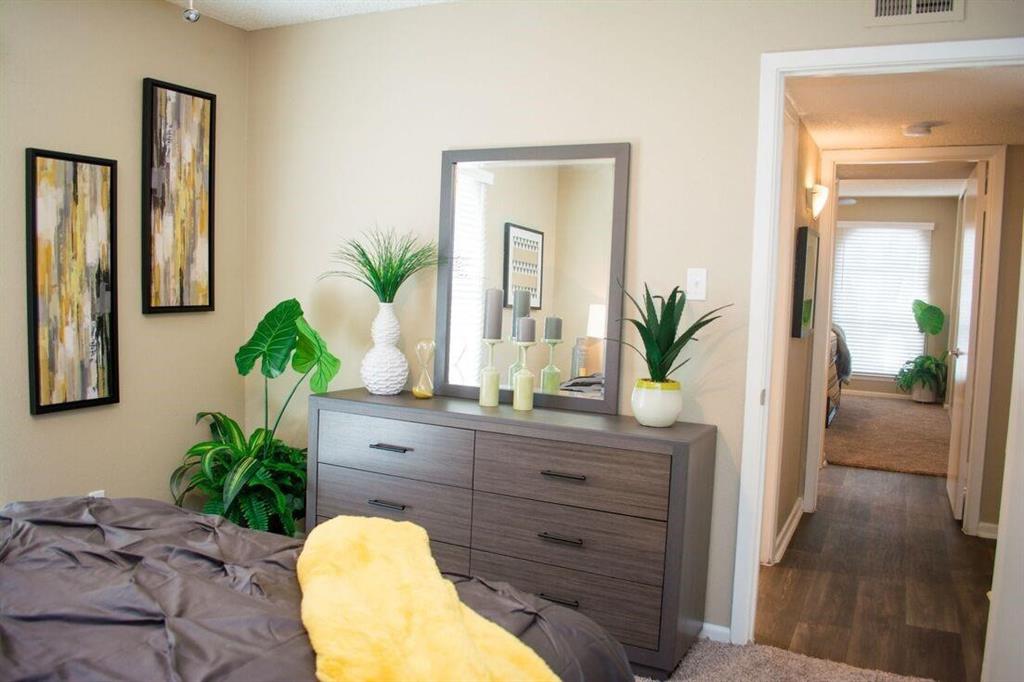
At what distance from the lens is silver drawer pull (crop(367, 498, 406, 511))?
3.19 metres

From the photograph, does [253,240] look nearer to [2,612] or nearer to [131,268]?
[131,268]

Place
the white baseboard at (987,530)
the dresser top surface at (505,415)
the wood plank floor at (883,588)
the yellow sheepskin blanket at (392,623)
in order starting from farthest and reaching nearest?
the white baseboard at (987,530) < the wood plank floor at (883,588) < the dresser top surface at (505,415) < the yellow sheepskin blanket at (392,623)

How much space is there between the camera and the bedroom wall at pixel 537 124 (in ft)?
9.84

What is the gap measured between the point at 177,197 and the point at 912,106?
3292 millimetres

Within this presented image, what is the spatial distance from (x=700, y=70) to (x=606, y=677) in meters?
2.18

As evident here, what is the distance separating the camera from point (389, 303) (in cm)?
352

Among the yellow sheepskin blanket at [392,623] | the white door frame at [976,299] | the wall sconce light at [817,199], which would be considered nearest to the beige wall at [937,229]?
the white door frame at [976,299]

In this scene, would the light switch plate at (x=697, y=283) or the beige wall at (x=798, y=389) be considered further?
the beige wall at (x=798, y=389)

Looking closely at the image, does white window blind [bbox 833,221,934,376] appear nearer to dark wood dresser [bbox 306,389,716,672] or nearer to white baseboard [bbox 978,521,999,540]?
→ white baseboard [bbox 978,521,999,540]

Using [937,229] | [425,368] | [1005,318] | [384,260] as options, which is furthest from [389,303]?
[937,229]

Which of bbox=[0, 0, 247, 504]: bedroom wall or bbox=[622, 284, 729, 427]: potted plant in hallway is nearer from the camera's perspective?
bbox=[622, 284, 729, 427]: potted plant in hallway

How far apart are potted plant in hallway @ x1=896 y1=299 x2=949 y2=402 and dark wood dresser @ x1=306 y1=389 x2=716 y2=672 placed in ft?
23.8

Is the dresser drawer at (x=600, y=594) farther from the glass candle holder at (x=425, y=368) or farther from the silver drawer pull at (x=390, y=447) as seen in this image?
the glass candle holder at (x=425, y=368)

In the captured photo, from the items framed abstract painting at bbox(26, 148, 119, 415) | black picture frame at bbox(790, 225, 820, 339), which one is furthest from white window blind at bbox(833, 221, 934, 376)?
framed abstract painting at bbox(26, 148, 119, 415)
